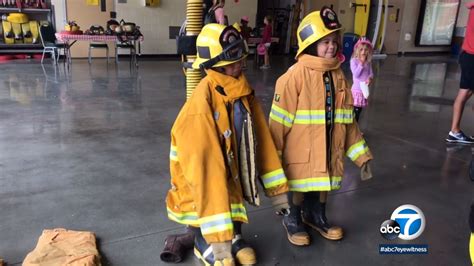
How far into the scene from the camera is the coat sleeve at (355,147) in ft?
8.45

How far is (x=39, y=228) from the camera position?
8.88 ft

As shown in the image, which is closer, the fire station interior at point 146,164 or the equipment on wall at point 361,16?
the fire station interior at point 146,164

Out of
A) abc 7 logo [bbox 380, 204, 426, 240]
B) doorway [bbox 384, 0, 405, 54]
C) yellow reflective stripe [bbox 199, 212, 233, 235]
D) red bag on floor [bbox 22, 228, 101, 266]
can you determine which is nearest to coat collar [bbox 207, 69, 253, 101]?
yellow reflective stripe [bbox 199, 212, 233, 235]

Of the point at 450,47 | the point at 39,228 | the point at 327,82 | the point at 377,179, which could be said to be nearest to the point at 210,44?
the point at 327,82

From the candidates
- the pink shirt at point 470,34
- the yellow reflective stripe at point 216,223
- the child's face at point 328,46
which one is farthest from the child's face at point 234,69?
the pink shirt at point 470,34

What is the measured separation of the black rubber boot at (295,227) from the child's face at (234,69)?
981 mm

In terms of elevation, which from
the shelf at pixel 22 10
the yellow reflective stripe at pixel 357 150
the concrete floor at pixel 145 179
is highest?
the shelf at pixel 22 10

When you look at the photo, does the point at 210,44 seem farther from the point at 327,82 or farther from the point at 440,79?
the point at 440,79

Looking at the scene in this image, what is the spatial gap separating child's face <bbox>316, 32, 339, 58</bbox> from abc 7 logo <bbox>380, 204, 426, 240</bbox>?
1.18 meters

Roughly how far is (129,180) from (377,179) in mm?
2197

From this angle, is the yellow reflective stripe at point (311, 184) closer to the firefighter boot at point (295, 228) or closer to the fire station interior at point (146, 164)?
the firefighter boot at point (295, 228)

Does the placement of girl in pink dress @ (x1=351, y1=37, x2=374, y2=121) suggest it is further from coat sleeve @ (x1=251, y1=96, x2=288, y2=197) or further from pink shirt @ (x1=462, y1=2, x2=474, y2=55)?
coat sleeve @ (x1=251, y1=96, x2=288, y2=197)

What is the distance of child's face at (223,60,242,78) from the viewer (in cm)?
206

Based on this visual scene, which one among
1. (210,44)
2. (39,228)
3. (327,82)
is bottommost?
(39,228)
